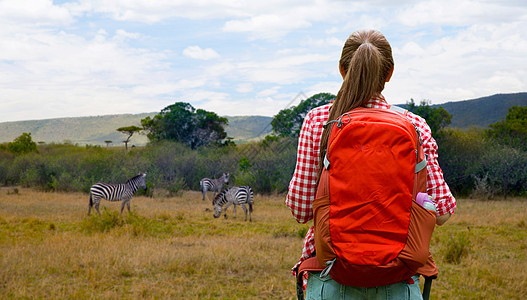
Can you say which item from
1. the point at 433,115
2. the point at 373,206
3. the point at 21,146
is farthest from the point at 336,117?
the point at 21,146

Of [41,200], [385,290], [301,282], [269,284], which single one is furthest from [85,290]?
[41,200]

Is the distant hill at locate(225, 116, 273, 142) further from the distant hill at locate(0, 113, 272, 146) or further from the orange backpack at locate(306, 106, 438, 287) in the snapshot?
the orange backpack at locate(306, 106, 438, 287)

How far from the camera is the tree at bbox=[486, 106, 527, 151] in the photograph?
2638cm

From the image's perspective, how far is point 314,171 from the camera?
5.90 feet

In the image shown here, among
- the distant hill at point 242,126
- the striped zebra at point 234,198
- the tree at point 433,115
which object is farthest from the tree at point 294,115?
the distant hill at point 242,126

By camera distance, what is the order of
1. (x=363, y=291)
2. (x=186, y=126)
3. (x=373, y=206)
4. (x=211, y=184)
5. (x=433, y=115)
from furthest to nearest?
(x=186, y=126) → (x=433, y=115) → (x=211, y=184) → (x=363, y=291) → (x=373, y=206)

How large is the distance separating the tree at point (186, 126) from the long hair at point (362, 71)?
36477 mm

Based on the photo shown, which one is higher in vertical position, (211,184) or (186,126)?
(186,126)

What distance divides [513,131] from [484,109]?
36.7 metres

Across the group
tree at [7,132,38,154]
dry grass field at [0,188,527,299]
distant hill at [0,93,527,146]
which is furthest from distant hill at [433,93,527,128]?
dry grass field at [0,188,527,299]

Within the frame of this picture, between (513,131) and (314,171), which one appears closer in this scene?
(314,171)

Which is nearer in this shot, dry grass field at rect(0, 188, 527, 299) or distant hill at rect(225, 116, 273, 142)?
dry grass field at rect(0, 188, 527, 299)

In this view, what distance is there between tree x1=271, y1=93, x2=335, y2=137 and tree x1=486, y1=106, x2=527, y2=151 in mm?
10760

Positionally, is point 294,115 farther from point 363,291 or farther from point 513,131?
point 363,291
